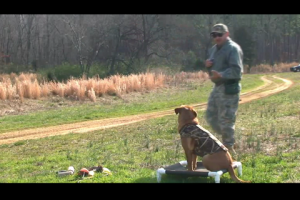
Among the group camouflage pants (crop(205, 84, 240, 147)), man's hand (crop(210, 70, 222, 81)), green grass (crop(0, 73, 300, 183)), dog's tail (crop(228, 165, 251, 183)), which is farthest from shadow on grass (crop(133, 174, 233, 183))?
man's hand (crop(210, 70, 222, 81))

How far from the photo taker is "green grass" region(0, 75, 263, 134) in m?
14.2

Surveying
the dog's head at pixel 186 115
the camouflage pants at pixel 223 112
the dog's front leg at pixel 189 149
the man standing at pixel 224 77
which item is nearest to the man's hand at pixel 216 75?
the man standing at pixel 224 77

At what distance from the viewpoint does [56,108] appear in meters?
17.8

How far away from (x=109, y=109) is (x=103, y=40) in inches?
729

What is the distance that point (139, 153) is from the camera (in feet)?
26.5

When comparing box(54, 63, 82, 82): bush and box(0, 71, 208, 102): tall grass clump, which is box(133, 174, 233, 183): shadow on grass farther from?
box(54, 63, 82, 82): bush

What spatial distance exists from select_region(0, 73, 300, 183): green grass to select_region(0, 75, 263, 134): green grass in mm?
3365

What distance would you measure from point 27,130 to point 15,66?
25.4m

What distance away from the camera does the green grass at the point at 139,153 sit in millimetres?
6121

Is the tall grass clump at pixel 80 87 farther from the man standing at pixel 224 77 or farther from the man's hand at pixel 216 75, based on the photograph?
the man's hand at pixel 216 75

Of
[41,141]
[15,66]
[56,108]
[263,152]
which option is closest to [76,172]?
[263,152]
